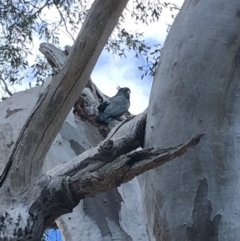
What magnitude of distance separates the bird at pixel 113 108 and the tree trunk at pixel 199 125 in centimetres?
75

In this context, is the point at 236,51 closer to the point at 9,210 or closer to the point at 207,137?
the point at 207,137

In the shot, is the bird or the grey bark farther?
the bird

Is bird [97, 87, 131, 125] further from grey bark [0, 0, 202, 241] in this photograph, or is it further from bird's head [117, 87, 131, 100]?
grey bark [0, 0, 202, 241]

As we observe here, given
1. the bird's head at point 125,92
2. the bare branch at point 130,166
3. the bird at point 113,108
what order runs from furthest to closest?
the bird's head at point 125,92 → the bird at point 113,108 → the bare branch at point 130,166

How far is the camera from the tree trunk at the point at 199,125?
1318 mm

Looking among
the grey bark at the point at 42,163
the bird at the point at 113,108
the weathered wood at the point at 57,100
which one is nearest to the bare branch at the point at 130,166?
the grey bark at the point at 42,163

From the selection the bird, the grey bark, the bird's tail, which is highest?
the bird

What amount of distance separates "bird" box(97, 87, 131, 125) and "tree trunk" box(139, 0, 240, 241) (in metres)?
0.75

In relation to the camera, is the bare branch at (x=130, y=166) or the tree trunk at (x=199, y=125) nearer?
the bare branch at (x=130, y=166)

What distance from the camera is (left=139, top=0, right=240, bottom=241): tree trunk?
1.32 metres

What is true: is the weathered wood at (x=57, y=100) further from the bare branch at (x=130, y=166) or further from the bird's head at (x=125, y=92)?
the bird's head at (x=125, y=92)

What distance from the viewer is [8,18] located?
3955 mm

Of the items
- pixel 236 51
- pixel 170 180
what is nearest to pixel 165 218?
pixel 170 180

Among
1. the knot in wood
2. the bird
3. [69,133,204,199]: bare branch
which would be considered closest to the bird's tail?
the bird
